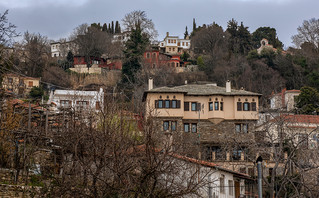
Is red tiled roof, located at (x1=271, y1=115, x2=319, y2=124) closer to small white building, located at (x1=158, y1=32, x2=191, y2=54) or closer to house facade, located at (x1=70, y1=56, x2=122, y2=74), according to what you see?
house facade, located at (x1=70, y1=56, x2=122, y2=74)

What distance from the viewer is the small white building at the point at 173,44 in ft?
350

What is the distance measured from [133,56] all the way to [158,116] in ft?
100

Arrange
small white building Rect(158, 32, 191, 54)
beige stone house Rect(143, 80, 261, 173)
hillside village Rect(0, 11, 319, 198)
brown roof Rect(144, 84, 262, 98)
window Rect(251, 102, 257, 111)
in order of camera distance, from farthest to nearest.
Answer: small white building Rect(158, 32, 191, 54), window Rect(251, 102, 257, 111), brown roof Rect(144, 84, 262, 98), beige stone house Rect(143, 80, 261, 173), hillside village Rect(0, 11, 319, 198)

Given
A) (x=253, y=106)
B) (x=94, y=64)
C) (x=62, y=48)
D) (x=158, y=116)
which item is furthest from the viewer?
(x=62, y=48)

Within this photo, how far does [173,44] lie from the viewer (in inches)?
4272

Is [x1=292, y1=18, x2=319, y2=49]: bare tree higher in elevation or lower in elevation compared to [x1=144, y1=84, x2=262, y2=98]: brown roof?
higher

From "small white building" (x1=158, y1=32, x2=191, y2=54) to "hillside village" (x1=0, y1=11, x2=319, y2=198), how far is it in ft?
0.79

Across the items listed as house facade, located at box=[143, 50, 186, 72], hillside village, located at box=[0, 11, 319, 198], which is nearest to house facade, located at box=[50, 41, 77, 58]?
hillside village, located at box=[0, 11, 319, 198]

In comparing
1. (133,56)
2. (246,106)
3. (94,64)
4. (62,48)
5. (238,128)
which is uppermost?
(62,48)

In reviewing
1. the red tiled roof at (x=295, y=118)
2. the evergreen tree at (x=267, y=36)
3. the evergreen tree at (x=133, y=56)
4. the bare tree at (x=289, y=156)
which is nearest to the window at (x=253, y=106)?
the red tiled roof at (x=295, y=118)

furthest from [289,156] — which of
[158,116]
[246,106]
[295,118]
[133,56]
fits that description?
[133,56]

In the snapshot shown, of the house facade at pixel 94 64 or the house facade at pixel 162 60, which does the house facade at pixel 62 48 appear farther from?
the house facade at pixel 162 60

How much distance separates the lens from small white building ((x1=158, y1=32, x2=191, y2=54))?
106625 mm

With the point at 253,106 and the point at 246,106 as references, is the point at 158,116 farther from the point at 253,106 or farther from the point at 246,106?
the point at 253,106
